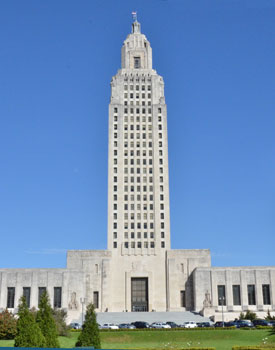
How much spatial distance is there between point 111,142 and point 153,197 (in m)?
12.2

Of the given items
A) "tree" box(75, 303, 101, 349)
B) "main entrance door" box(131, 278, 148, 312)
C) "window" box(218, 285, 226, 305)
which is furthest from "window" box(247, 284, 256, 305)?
"tree" box(75, 303, 101, 349)

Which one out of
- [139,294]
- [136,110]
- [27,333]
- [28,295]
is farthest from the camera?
[136,110]

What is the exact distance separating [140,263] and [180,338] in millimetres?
35882

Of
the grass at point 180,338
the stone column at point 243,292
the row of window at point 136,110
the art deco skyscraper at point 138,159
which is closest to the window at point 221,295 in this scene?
the stone column at point 243,292

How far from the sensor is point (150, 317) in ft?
239

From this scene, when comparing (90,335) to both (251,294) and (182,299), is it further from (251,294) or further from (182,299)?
(251,294)

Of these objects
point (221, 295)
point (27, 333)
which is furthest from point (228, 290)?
point (27, 333)

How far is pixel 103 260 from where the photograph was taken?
84.2 metres

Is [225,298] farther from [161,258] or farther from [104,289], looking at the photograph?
[104,289]

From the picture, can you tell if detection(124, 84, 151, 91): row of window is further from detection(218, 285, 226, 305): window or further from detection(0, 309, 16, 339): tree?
detection(0, 309, 16, 339): tree

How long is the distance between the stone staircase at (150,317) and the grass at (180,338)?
19239mm

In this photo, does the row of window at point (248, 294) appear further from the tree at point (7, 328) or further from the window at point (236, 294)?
the tree at point (7, 328)

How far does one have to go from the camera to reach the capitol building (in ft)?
263

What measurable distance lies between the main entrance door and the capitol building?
16 centimetres
